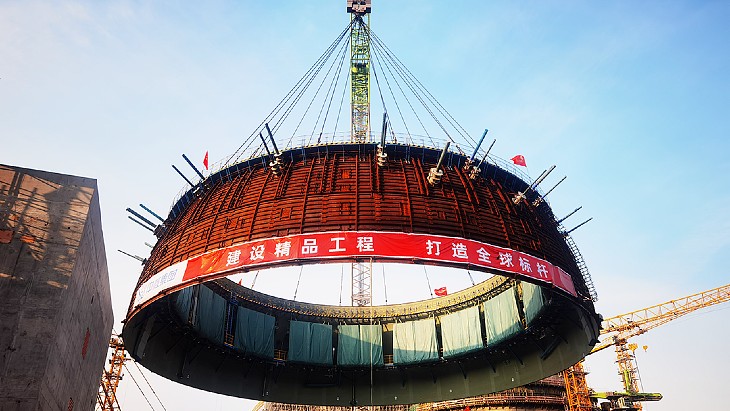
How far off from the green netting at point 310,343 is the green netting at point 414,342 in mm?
5274

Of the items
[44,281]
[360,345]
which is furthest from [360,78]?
[44,281]

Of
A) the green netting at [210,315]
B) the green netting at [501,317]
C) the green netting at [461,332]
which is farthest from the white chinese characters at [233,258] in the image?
the green netting at [461,332]

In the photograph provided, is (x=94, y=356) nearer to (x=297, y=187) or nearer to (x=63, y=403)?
(x=63, y=403)

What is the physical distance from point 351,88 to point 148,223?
30.7m

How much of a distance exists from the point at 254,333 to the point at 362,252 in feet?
60.1

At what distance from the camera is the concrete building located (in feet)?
68.7

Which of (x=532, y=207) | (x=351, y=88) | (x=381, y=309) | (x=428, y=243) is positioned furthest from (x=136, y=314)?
(x=351, y=88)

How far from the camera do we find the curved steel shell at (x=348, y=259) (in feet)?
92.0

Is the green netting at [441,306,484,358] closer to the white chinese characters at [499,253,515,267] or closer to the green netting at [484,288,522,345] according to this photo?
the green netting at [484,288,522,345]

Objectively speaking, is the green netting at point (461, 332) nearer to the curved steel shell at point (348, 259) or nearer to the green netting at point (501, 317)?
the curved steel shell at point (348, 259)

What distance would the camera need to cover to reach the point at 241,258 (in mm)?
26859

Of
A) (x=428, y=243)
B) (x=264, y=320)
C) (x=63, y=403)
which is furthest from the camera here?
(x=264, y=320)

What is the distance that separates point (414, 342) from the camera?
42812 mm

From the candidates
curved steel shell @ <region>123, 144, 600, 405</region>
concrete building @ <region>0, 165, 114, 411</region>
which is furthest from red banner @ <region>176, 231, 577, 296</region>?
concrete building @ <region>0, 165, 114, 411</region>
